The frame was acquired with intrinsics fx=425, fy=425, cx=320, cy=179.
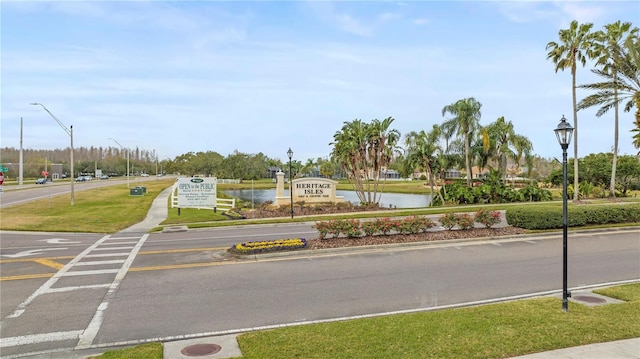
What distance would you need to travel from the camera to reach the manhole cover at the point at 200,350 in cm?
633

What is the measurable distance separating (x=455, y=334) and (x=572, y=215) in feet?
50.6

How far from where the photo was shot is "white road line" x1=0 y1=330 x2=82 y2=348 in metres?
6.96

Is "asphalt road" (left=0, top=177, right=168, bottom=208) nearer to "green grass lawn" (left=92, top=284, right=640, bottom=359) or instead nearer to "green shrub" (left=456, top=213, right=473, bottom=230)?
"green shrub" (left=456, top=213, right=473, bottom=230)

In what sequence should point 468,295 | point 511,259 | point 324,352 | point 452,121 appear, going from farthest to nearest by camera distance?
point 452,121 → point 511,259 → point 468,295 → point 324,352

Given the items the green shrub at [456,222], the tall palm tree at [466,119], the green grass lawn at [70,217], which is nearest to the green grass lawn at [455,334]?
the green shrub at [456,222]

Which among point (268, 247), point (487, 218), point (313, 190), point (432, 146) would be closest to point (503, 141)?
point (432, 146)

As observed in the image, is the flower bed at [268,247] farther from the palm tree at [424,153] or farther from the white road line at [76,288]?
the palm tree at [424,153]

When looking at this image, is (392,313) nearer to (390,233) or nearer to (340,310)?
(340,310)

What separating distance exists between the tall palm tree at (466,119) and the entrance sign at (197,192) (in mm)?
23882

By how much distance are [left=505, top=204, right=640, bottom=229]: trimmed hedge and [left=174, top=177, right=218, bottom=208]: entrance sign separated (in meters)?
19.2

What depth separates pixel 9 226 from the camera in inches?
905

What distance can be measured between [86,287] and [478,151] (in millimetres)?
39200

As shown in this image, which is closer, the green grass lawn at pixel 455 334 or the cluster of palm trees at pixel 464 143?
the green grass lawn at pixel 455 334

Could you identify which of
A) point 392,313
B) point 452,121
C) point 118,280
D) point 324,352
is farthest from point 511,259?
point 452,121
